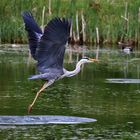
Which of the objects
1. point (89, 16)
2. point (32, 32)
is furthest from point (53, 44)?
point (89, 16)

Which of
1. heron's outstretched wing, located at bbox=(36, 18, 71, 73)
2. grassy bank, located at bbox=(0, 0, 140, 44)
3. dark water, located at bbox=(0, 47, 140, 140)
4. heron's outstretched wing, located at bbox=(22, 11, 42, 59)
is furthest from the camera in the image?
grassy bank, located at bbox=(0, 0, 140, 44)

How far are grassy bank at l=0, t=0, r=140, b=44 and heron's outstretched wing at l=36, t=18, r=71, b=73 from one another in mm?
15627

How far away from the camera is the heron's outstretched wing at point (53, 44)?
12797 millimetres

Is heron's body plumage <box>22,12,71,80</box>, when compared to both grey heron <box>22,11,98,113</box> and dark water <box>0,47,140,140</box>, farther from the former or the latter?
dark water <box>0,47,140,140</box>

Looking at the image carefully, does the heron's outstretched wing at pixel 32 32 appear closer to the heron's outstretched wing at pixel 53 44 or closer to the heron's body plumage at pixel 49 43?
the heron's body plumage at pixel 49 43

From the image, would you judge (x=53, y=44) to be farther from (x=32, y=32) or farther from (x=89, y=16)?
(x=89, y=16)

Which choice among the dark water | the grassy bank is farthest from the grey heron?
the grassy bank

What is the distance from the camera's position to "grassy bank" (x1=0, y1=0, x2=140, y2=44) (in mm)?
30359

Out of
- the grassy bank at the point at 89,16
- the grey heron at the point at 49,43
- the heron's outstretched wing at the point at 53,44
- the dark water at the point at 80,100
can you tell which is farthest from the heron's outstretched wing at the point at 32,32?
the grassy bank at the point at 89,16

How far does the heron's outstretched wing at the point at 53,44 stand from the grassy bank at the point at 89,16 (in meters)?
15.6

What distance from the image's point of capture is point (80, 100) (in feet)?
53.5

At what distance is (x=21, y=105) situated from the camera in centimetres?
1527

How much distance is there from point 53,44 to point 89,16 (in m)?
18.1

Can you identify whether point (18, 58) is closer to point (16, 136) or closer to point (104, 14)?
point (104, 14)
